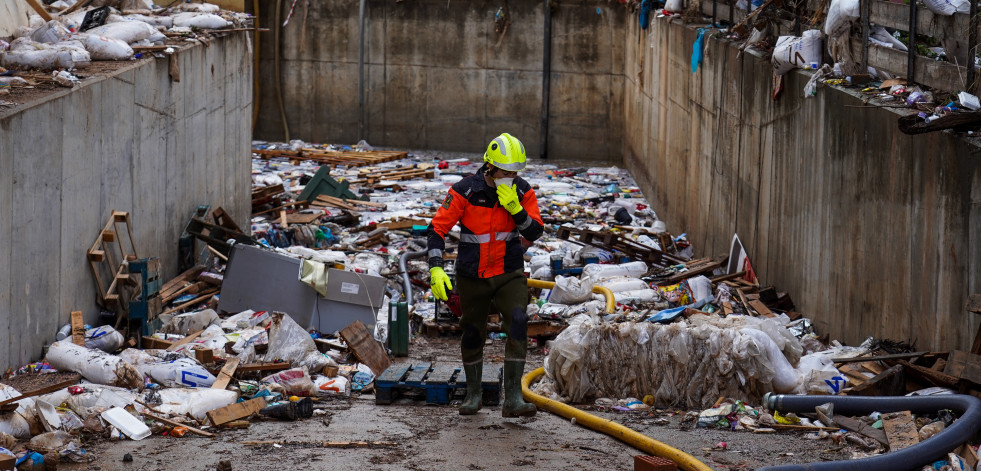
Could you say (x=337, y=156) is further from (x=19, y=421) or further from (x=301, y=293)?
(x=19, y=421)

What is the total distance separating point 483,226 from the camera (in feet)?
24.5

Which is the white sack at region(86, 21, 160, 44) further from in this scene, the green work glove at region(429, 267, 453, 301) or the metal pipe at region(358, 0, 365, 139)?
the metal pipe at region(358, 0, 365, 139)

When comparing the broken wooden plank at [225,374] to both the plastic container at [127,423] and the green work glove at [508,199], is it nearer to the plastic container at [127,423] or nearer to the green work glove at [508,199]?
the plastic container at [127,423]

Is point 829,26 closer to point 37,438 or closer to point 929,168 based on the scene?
point 929,168

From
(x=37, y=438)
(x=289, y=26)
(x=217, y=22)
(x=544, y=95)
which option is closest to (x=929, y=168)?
(x=37, y=438)

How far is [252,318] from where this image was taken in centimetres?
1107

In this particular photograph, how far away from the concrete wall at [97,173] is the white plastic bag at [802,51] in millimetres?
6001

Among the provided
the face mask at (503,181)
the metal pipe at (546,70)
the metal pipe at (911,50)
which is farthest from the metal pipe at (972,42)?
the metal pipe at (546,70)

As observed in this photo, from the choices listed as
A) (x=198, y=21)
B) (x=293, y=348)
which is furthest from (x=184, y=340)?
(x=198, y=21)

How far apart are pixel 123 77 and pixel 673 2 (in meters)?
9.08

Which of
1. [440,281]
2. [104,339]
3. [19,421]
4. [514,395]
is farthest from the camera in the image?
[104,339]

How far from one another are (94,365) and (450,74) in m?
17.2

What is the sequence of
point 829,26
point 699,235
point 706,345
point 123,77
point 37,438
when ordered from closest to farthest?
1. point 37,438
2. point 706,345
3. point 829,26
4. point 123,77
5. point 699,235

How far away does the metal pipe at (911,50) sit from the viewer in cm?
782
